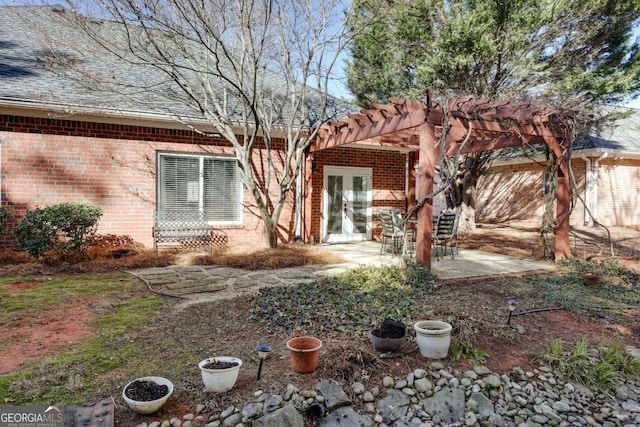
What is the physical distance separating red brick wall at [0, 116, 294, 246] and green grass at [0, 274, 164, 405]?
8.77 feet

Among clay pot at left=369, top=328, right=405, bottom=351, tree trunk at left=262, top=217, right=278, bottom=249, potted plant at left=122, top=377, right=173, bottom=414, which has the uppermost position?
tree trunk at left=262, top=217, right=278, bottom=249

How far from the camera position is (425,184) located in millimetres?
5832

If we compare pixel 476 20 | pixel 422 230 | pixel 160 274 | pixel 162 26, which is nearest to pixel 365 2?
pixel 476 20

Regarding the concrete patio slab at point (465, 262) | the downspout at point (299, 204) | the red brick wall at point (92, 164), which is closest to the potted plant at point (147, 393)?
the concrete patio slab at point (465, 262)

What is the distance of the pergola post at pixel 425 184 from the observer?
578 centimetres

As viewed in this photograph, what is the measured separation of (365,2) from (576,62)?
5592 millimetres

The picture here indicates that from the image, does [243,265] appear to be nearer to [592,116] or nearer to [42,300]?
[42,300]

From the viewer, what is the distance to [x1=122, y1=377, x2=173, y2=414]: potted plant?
2.30 m

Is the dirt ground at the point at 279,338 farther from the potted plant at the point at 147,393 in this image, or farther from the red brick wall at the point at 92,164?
the red brick wall at the point at 92,164

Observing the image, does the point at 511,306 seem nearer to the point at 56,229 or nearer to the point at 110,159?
the point at 56,229

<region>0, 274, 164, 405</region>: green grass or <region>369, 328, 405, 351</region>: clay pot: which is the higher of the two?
<region>369, 328, 405, 351</region>: clay pot

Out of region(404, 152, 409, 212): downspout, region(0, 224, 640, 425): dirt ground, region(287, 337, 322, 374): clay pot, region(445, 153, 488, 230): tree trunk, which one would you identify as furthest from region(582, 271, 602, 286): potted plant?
region(445, 153, 488, 230): tree trunk

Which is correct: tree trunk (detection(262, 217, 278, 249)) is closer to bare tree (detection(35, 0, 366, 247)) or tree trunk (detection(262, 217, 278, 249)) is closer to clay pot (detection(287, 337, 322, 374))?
bare tree (detection(35, 0, 366, 247))

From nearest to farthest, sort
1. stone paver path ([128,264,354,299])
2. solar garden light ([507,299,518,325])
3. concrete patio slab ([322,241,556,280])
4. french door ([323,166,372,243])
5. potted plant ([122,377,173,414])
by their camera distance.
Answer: potted plant ([122,377,173,414])
solar garden light ([507,299,518,325])
stone paver path ([128,264,354,299])
concrete patio slab ([322,241,556,280])
french door ([323,166,372,243])
